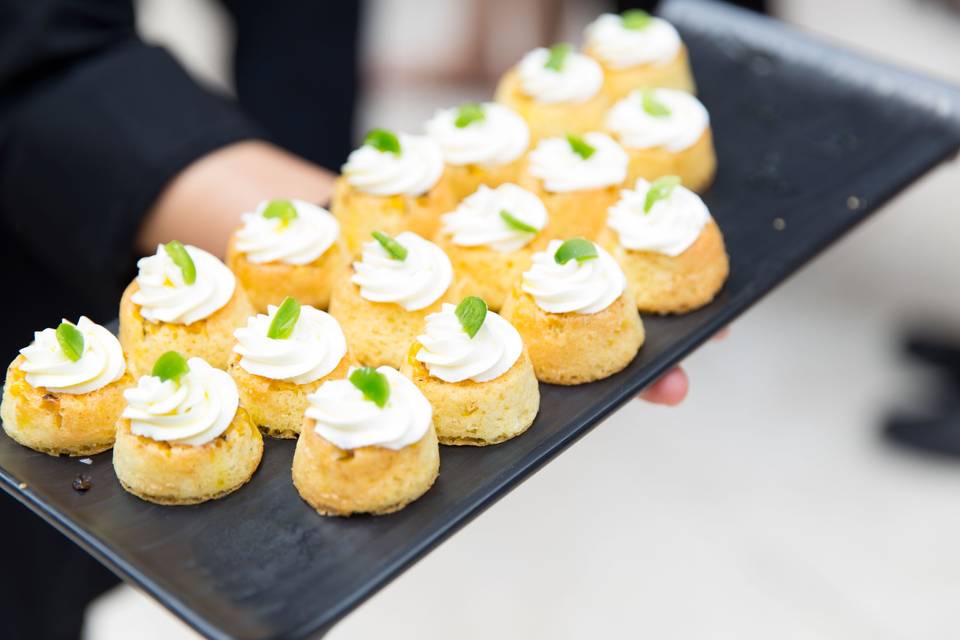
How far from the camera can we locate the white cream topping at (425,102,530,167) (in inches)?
92.8

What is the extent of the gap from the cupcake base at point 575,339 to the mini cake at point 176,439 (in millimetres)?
520

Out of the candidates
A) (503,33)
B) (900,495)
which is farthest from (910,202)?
(503,33)

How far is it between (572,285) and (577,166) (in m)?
0.42

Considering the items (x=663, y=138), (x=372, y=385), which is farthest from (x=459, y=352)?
(x=663, y=138)

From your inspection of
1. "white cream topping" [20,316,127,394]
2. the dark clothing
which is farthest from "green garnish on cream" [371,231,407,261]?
the dark clothing

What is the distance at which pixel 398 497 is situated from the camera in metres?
1.70

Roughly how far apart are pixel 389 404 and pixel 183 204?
893mm

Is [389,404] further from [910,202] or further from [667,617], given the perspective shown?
[910,202]

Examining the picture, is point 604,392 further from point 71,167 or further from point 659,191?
point 71,167

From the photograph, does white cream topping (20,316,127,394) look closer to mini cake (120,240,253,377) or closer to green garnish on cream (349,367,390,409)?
mini cake (120,240,253,377)

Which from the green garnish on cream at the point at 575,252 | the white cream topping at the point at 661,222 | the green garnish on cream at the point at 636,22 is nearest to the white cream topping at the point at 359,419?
the green garnish on cream at the point at 575,252

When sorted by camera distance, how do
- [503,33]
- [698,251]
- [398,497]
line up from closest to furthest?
1. [398,497]
2. [698,251]
3. [503,33]

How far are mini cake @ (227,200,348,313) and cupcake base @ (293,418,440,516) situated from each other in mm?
421

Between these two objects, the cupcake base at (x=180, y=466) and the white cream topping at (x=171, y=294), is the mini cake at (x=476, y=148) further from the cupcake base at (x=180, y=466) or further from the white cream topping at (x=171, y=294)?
the cupcake base at (x=180, y=466)
